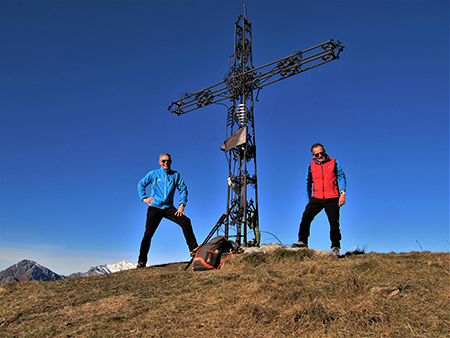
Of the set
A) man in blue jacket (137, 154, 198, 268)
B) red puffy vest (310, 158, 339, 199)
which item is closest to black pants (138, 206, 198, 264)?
man in blue jacket (137, 154, 198, 268)

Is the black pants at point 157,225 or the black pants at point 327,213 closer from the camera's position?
the black pants at point 327,213

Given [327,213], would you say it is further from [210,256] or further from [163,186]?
[163,186]

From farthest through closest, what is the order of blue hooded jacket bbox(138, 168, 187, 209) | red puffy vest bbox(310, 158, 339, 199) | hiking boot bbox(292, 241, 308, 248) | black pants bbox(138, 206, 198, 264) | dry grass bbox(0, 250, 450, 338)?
blue hooded jacket bbox(138, 168, 187, 209) < black pants bbox(138, 206, 198, 264) < hiking boot bbox(292, 241, 308, 248) < red puffy vest bbox(310, 158, 339, 199) < dry grass bbox(0, 250, 450, 338)

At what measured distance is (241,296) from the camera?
402 cm

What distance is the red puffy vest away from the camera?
6.83 metres

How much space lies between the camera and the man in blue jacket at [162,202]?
25.3 ft

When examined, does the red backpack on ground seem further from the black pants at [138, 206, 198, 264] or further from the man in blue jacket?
the man in blue jacket

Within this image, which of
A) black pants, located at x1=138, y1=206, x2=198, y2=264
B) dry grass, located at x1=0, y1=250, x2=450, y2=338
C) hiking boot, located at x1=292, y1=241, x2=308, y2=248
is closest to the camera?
dry grass, located at x1=0, y1=250, x2=450, y2=338

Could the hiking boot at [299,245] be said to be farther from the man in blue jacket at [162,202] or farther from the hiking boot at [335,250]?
the man in blue jacket at [162,202]

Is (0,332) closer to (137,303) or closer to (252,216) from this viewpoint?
(137,303)

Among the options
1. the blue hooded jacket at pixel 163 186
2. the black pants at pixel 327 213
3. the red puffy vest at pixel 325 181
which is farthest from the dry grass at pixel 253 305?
the blue hooded jacket at pixel 163 186

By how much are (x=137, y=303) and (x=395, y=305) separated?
2.96 m

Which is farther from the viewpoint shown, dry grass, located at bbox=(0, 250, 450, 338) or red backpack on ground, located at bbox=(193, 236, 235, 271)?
red backpack on ground, located at bbox=(193, 236, 235, 271)

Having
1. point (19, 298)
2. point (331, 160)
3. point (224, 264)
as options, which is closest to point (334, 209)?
point (331, 160)
